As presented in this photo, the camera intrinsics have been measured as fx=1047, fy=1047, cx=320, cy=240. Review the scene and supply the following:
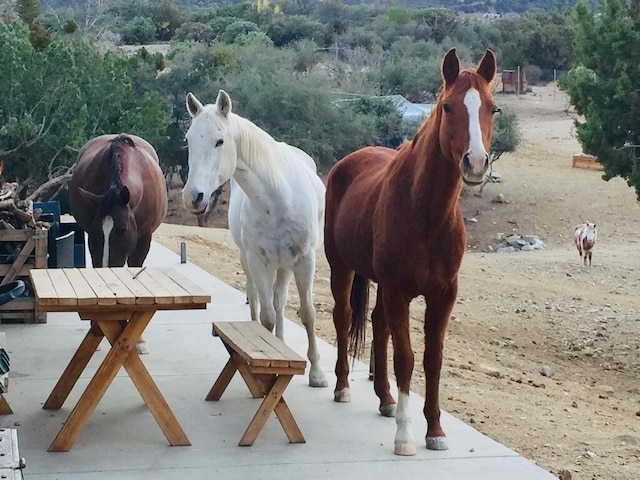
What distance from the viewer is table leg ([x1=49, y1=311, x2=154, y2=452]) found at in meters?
A: 5.68

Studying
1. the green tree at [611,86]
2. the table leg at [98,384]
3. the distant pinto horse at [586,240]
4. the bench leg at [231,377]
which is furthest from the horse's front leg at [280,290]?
the distant pinto horse at [586,240]

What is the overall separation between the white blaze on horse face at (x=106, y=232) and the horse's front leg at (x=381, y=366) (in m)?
2.21

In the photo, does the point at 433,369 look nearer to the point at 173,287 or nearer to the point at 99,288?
the point at 173,287

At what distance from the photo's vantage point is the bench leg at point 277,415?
5766 mm

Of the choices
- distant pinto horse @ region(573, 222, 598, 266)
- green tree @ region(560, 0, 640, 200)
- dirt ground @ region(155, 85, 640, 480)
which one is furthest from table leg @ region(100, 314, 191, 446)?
distant pinto horse @ region(573, 222, 598, 266)

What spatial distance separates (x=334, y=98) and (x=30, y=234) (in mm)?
27259

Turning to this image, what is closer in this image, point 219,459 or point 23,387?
point 219,459

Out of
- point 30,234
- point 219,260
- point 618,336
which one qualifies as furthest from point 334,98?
point 30,234

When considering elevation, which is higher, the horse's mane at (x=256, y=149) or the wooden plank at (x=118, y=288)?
the horse's mane at (x=256, y=149)

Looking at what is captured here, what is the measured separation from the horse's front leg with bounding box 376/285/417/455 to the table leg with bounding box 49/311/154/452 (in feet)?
4.34

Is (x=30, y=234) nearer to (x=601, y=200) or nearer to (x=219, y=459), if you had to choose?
(x=219, y=459)

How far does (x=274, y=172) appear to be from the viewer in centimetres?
677

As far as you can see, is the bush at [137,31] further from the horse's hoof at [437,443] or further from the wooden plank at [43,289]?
the horse's hoof at [437,443]

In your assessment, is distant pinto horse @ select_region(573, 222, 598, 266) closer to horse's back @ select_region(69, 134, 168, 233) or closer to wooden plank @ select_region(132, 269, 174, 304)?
horse's back @ select_region(69, 134, 168, 233)
